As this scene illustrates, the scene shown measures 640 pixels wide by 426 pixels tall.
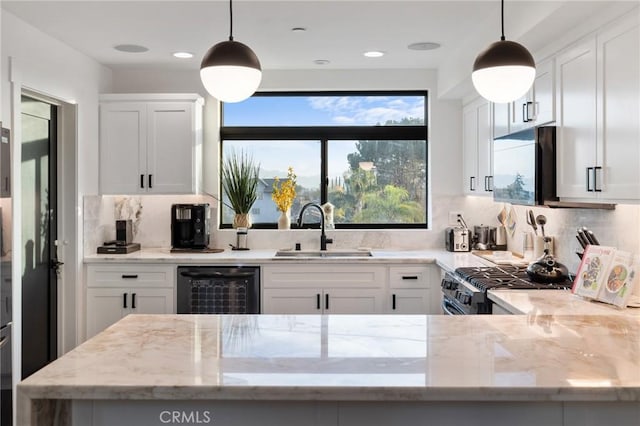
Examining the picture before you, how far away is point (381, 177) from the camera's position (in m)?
4.96

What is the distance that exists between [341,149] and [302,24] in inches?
64.2

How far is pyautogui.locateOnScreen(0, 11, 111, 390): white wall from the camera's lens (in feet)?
10.5

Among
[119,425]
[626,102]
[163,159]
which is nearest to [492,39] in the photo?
[626,102]

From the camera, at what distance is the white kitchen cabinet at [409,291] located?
416cm

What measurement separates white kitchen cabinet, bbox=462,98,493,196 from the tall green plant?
5.98ft

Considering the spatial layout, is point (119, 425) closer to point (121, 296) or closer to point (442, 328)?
point (442, 328)

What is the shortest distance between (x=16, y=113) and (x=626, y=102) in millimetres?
3175

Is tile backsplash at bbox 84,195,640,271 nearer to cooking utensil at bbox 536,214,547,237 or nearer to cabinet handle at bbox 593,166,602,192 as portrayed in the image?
cooking utensil at bbox 536,214,547,237

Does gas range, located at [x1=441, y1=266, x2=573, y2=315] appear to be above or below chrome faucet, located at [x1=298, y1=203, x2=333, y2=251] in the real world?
below

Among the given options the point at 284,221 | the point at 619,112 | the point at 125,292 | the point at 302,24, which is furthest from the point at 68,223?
the point at 619,112

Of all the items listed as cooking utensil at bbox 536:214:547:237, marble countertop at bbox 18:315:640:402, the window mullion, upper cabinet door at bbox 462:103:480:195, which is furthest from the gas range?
the window mullion

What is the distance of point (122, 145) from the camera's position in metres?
4.54

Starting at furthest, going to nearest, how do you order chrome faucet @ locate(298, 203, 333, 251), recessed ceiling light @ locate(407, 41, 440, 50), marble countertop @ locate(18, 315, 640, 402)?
chrome faucet @ locate(298, 203, 333, 251) < recessed ceiling light @ locate(407, 41, 440, 50) < marble countertop @ locate(18, 315, 640, 402)

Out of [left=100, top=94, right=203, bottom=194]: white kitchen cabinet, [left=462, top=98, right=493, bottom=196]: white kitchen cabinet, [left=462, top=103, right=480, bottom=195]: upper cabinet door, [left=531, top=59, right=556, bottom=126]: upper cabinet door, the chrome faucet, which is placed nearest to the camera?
[left=531, top=59, right=556, bottom=126]: upper cabinet door
